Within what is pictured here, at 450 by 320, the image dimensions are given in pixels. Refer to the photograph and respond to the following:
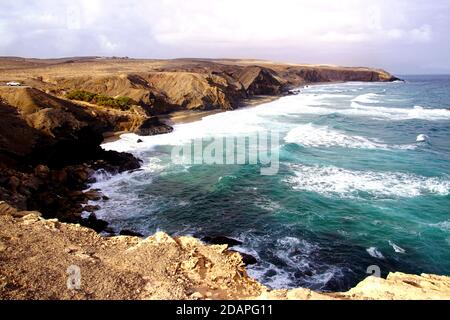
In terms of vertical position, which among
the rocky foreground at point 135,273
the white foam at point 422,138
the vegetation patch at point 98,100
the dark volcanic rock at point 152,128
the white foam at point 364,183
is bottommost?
the white foam at point 364,183

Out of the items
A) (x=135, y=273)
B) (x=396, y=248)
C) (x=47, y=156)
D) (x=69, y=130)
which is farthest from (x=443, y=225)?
(x=69, y=130)

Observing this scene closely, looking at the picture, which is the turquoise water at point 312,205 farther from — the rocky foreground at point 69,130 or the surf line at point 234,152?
the rocky foreground at point 69,130

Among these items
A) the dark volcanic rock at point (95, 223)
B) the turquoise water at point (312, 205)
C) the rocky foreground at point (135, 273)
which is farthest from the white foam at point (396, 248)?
the dark volcanic rock at point (95, 223)

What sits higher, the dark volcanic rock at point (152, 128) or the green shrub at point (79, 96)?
the green shrub at point (79, 96)

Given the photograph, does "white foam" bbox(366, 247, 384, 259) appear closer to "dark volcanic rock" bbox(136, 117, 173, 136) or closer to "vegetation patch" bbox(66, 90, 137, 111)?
"dark volcanic rock" bbox(136, 117, 173, 136)

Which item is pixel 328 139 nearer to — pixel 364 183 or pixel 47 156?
pixel 364 183
